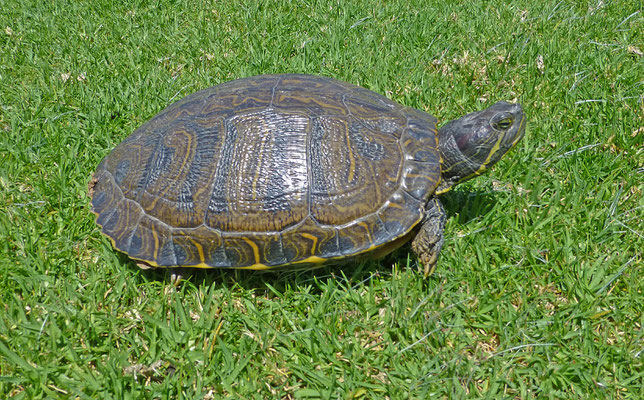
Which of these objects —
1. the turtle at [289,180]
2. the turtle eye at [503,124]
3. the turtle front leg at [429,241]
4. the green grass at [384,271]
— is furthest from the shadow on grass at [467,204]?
the turtle eye at [503,124]

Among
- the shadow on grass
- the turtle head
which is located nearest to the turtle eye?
the turtle head

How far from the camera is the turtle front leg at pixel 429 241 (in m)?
3.08

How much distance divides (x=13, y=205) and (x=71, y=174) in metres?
0.52

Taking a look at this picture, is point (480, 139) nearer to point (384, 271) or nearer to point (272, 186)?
point (384, 271)

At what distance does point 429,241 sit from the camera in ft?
10.1

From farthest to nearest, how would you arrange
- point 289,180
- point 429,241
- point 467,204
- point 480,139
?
1. point 467,204
2. point 480,139
3. point 429,241
4. point 289,180

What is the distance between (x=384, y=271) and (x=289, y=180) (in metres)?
0.96

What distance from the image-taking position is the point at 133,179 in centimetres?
322

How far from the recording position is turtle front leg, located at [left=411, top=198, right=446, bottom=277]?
3.08 meters

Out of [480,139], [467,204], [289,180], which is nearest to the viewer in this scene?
[289,180]

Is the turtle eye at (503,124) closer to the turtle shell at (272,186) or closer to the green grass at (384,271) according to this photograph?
the turtle shell at (272,186)

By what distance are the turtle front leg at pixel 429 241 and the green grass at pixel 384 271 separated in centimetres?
15

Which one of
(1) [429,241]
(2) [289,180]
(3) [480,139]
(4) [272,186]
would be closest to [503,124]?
(3) [480,139]

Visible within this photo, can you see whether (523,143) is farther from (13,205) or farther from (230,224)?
(13,205)
